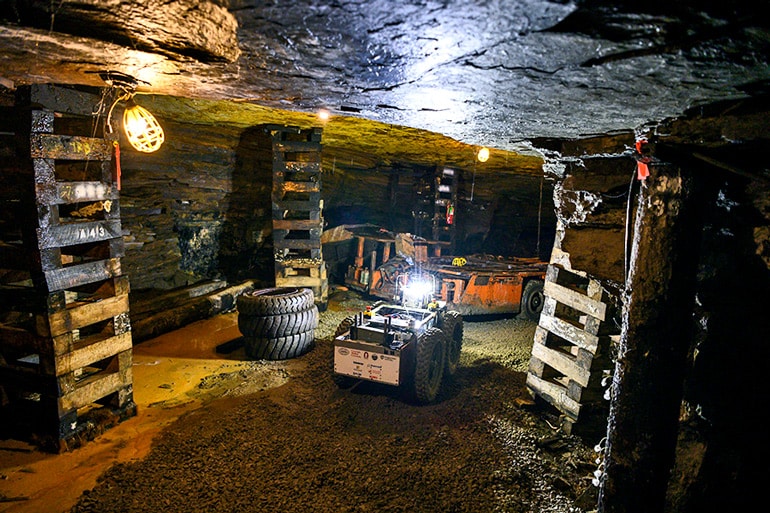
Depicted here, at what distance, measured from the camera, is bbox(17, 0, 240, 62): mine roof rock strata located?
1.52 meters

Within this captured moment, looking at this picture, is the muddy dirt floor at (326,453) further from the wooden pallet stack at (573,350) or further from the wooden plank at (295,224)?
the wooden plank at (295,224)

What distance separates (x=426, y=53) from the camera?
5.66 ft

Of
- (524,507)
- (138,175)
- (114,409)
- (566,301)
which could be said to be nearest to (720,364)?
(524,507)

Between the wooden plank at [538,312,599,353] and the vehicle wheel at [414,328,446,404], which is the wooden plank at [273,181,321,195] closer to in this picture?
the vehicle wheel at [414,328,446,404]

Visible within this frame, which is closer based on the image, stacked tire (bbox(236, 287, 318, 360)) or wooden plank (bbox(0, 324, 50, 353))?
wooden plank (bbox(0, 324, 50, 353))

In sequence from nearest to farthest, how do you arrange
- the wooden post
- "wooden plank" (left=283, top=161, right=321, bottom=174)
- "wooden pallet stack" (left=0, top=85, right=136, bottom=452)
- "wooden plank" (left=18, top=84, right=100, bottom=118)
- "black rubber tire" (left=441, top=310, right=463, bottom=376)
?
1. the wooden post
2. "wooden plank" (left=18, top=84, right=100, bottom=118)
3. "wooden pallet stack" (left=0, top=85, right=136, bottom=452)
4. "black rubber tire" (left=441, top=310, right=463, bottom=376)
5. "wooden plank" (left=283, top=161, right=321, bottom=174)

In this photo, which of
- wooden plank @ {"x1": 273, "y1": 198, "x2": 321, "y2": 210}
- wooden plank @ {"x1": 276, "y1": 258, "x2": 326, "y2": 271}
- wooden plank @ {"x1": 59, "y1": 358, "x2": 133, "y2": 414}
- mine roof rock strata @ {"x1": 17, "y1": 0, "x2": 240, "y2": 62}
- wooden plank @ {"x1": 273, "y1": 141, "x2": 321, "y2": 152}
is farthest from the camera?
wooden plank @ {"x1": 276, "y1": 258, "x2": 326, "y2": 271}

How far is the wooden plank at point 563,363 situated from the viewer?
15.6 ft

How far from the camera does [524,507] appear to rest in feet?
12.3

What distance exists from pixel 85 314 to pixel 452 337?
5.08m

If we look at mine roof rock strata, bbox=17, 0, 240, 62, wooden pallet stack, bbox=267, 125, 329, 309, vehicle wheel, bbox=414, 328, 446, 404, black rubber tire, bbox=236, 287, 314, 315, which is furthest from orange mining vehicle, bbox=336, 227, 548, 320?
mine roof rock strata, bbox=17, 0, 240, 62

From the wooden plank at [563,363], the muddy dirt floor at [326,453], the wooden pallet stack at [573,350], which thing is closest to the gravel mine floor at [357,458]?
the muddy dirt floor at [326,453]

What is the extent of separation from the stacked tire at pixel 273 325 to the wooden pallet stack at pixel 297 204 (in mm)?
2496

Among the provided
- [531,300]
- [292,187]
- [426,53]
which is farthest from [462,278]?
[426,53]
